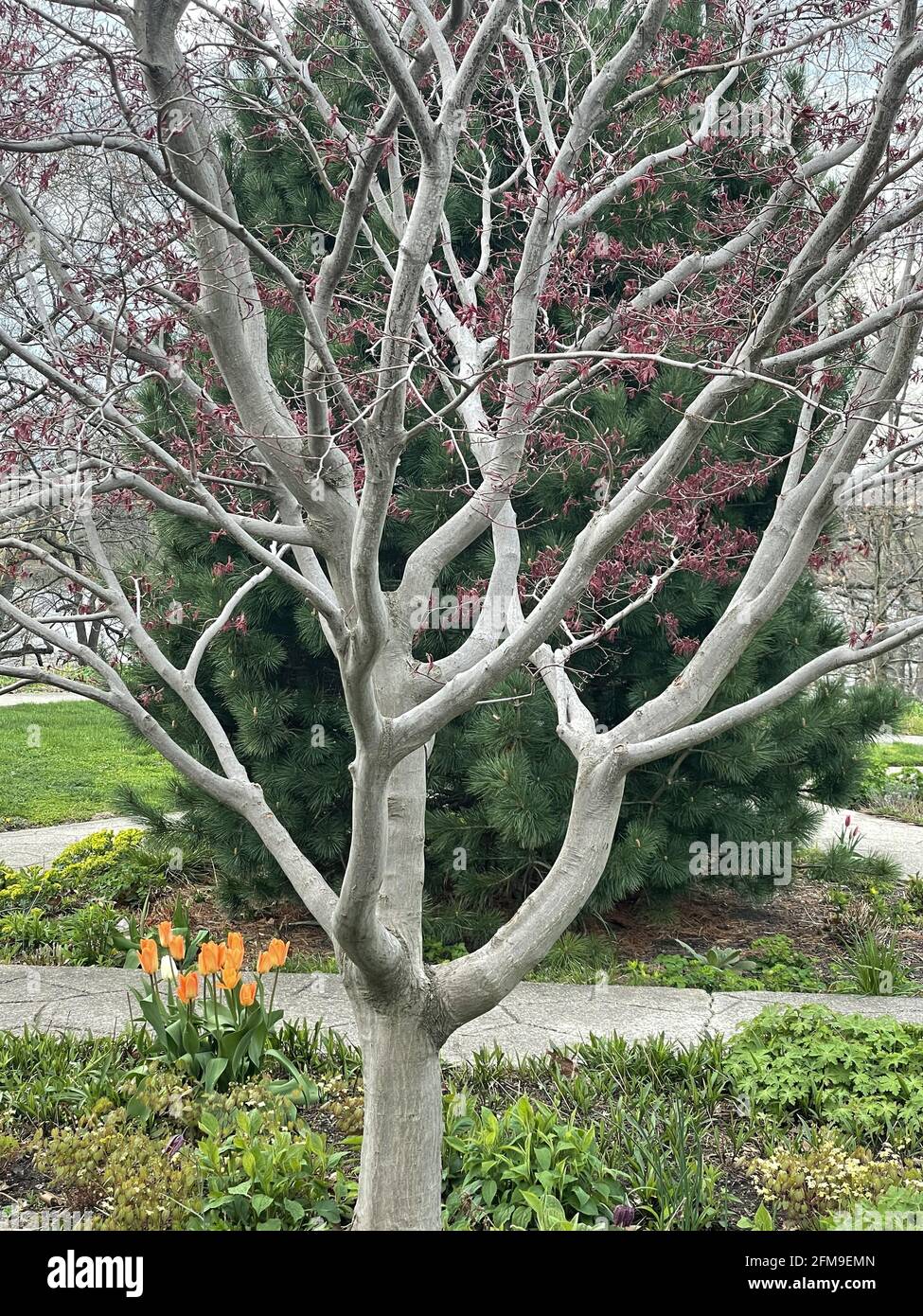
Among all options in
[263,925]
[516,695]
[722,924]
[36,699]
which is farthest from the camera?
[36,699]

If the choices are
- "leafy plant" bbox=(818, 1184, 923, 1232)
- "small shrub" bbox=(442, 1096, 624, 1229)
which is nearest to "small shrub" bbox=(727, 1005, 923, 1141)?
"leafy plant" bbox=(818, 1184, 923, 1232)

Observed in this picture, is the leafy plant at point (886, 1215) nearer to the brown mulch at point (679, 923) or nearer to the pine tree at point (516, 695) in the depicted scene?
the pine tree at point (516, 695)

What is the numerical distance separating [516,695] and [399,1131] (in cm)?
268

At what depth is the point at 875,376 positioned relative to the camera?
10.6ft

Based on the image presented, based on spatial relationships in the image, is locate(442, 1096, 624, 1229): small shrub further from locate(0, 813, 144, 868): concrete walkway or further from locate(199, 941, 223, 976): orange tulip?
locate(0, 813, 144, 868): concrete walkway

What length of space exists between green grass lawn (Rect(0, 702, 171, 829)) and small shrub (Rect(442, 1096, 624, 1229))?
589 cm

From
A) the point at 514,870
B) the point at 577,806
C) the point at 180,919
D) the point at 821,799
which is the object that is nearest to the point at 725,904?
the point at 821,799

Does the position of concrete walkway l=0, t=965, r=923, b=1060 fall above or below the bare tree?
below

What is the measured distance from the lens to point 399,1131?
8.71ft

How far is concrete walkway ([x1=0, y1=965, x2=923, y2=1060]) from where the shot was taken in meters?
4.29

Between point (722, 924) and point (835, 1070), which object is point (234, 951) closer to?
point (835, 1070)

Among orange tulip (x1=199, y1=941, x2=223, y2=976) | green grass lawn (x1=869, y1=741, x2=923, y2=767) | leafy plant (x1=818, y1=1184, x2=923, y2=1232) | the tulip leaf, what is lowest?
leafy plant (x1=818, y1=1184, x2=923, y2=1232)

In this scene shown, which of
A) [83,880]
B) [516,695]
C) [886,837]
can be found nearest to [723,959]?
[516,695]
